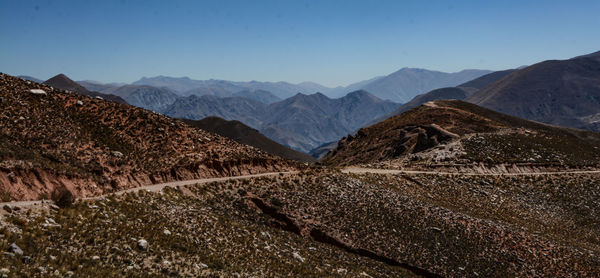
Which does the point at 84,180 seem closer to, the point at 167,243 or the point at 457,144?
the point at 167,243

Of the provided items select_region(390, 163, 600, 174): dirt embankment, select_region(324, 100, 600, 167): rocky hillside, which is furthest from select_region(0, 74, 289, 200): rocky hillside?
select_region(324, 100, 600, 167): rocky hillside

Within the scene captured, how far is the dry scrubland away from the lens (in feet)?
59.2

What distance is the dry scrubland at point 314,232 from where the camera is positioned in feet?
59.2

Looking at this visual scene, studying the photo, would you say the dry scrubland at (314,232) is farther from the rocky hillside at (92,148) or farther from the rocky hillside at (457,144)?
the rocky hillside at (457,144)

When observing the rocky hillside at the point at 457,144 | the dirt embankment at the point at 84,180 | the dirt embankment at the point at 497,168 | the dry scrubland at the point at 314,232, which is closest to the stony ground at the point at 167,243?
the dry scrubland at the point at 314,232

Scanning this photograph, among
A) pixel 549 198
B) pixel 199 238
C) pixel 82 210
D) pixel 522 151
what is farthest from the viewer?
pixel 522 151

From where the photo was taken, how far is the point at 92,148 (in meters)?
33.5

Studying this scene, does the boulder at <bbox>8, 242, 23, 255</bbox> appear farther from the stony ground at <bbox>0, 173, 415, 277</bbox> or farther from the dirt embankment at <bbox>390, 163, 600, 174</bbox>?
the dirt embankment at <bbox>390, 163, 600, 174</bbox>

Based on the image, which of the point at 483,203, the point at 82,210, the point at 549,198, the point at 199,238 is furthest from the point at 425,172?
the point at 82,210

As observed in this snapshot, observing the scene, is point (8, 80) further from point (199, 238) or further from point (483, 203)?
point (483, 203)

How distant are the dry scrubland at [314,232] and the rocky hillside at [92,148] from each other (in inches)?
152

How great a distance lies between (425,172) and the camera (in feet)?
191

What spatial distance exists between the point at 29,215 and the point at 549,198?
2402 inches

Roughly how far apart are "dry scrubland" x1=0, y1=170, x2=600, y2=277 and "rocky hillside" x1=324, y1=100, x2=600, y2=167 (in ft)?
51.9
